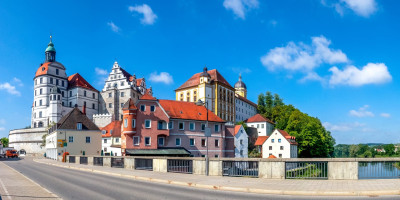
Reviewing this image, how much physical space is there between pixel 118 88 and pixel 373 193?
3876 inches

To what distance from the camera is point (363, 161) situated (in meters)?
16.5

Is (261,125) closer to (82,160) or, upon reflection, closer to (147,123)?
→ (147,123)

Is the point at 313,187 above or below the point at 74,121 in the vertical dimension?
below

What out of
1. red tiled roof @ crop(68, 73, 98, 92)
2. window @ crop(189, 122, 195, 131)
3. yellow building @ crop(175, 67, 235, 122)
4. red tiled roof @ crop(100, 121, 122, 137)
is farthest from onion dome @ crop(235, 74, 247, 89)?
window @ crop(189, 122, 195, 131)

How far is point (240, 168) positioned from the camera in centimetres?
2005

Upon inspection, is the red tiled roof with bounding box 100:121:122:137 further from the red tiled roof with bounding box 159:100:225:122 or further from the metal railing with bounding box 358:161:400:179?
the metal railing with bounding box 358:161:400:179

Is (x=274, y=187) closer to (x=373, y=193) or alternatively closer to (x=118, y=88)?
(x=373, y=193)

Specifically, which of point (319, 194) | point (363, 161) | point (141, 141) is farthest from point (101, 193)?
point (141, 141)

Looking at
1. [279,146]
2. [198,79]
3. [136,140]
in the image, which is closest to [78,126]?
[136,140]

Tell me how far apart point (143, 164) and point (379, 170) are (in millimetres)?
17757

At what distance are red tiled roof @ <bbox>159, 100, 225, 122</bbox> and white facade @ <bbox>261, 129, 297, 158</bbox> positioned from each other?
2473cm

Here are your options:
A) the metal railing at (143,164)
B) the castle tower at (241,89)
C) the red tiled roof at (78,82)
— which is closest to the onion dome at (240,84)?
the castle tower at (241,89)

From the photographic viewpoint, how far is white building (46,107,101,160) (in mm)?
56250

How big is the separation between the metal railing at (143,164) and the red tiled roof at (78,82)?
8580 cm
